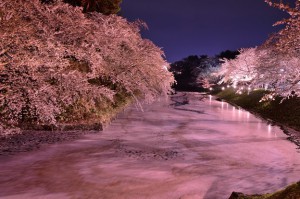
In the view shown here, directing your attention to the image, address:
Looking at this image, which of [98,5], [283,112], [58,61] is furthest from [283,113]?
→ [98,5]

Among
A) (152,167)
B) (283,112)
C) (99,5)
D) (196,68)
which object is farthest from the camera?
(196,68)

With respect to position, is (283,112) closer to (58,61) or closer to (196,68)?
(58,61)

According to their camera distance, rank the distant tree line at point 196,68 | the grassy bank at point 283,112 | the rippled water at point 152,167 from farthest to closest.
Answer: the distant tree line at point 196,68, the grassy bank at point 283,112, the rippled water at point 152,167

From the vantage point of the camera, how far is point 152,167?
34.8 feet

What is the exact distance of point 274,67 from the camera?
2603 centimetres

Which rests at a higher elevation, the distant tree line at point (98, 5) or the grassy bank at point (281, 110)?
the distant tree line at point (98, 5)

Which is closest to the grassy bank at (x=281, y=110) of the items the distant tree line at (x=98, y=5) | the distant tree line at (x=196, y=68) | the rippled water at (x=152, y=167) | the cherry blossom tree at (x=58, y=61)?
the rippled water at (x=152, y=167)

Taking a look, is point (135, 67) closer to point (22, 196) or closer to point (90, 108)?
A: point (90, 108)

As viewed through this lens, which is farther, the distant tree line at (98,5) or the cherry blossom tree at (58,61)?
the distant tree line at (98,5)

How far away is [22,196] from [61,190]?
3.08 ft

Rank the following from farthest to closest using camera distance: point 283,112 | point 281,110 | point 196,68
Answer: point 196,68
point 281,110
point 283,112

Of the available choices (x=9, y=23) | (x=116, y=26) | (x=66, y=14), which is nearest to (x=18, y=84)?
(x=9, y=23)

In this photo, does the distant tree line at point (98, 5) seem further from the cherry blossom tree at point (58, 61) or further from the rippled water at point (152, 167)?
the rippled water at point (152, 167)

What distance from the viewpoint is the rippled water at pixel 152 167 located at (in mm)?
8570
